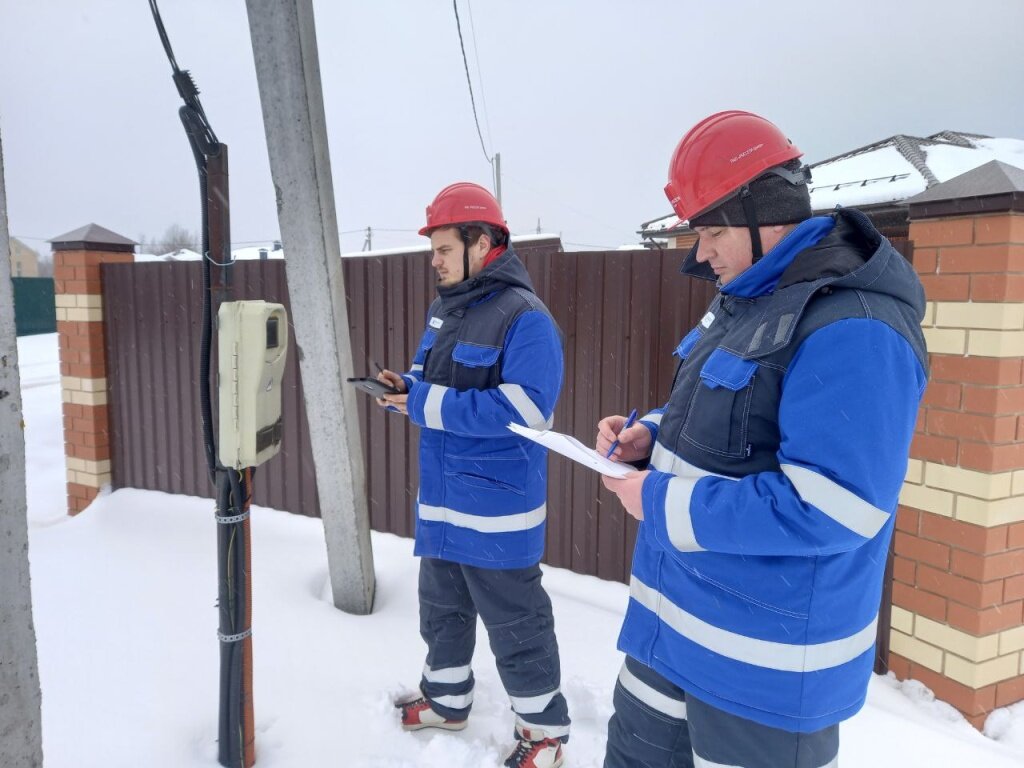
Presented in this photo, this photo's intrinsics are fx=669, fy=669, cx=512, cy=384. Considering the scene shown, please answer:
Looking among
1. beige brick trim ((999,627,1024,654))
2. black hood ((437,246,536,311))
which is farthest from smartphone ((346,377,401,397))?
beige brick trim ((999,627,1024,654))

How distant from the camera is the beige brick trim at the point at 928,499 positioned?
2.70m

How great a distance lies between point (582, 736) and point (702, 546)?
1.60 m

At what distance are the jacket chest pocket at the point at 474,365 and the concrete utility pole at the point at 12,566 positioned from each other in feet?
4.25

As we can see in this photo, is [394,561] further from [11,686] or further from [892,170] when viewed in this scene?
[892,170]

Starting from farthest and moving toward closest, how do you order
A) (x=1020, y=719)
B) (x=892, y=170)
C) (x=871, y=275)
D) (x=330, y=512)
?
1. (x=892, y=170)
2. (x=330, y=512)
3. (x=1020, y=719)
4. (x=871, y=275)

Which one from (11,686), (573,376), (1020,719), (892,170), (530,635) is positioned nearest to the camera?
(11,686)

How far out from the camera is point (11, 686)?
1.49 metres

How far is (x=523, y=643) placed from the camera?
2330 millimetres

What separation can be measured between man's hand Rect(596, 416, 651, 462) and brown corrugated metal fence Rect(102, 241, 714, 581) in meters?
1.70

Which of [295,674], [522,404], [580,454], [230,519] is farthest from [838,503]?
[295,674]

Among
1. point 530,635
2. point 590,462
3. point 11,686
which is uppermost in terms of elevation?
point 590,462

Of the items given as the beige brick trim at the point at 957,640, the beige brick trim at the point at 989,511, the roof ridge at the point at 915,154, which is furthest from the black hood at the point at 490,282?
the roof ridge at the point at 915,154

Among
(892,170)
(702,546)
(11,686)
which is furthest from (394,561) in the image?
(892,170)

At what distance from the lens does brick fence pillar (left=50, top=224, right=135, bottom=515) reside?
17.9 feet
